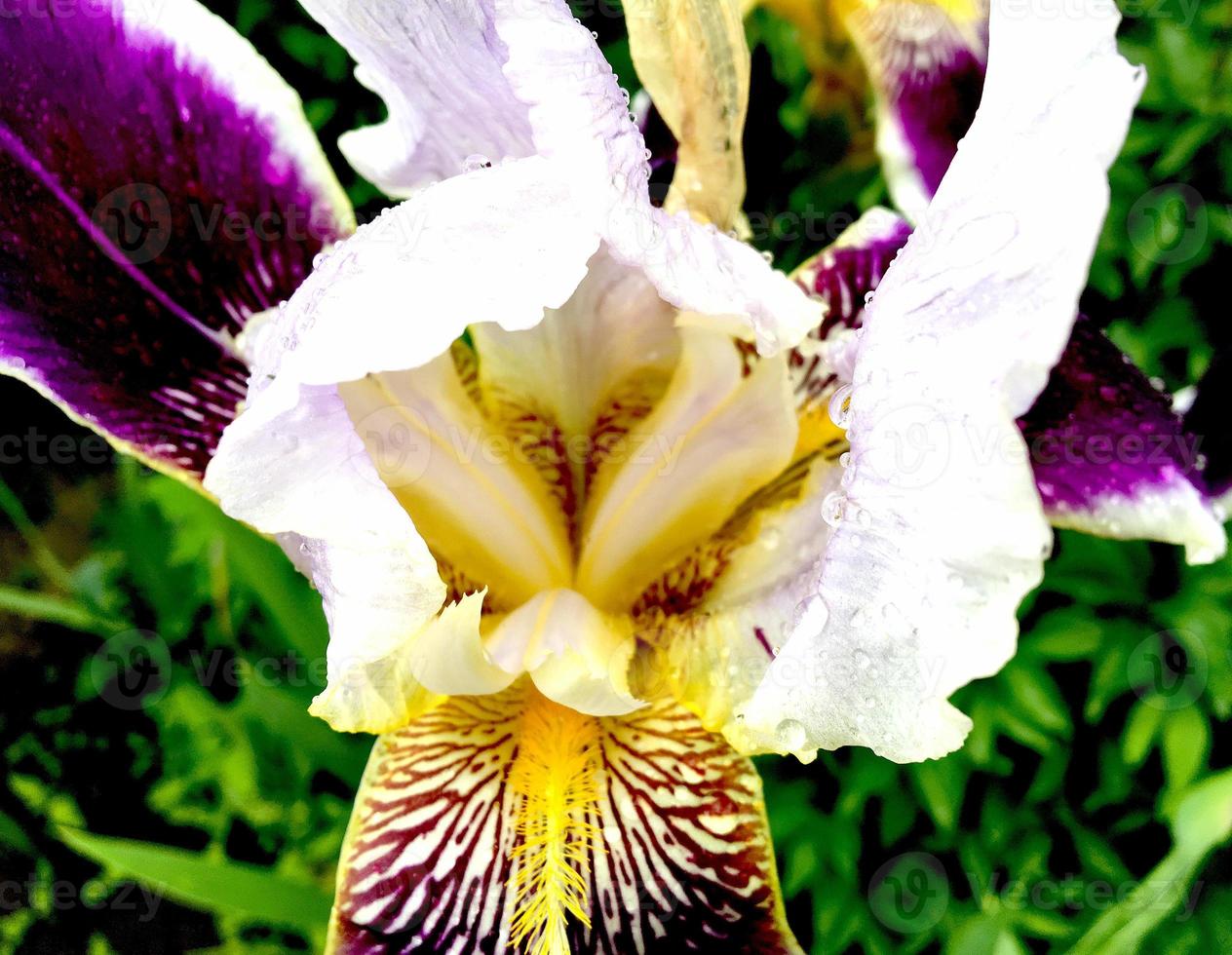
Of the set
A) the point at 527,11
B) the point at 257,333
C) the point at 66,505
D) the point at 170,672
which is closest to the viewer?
the point at 527,11

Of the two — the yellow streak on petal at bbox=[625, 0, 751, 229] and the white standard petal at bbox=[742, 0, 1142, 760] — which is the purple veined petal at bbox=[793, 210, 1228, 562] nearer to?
the yellow streak on petal at bbox=[625, 0, 751, 229]

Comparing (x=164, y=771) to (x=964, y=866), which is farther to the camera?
(x=164, y=771)

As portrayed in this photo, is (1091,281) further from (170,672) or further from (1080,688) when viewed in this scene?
(170,672)

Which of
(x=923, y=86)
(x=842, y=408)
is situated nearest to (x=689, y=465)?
(x=842, y=408)

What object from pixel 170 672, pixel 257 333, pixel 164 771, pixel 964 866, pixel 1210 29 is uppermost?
pixel 257 333

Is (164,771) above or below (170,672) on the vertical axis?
below

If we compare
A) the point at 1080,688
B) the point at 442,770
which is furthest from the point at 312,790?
the point at 1080,688

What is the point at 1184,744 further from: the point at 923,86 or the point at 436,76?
the point at 436,76
